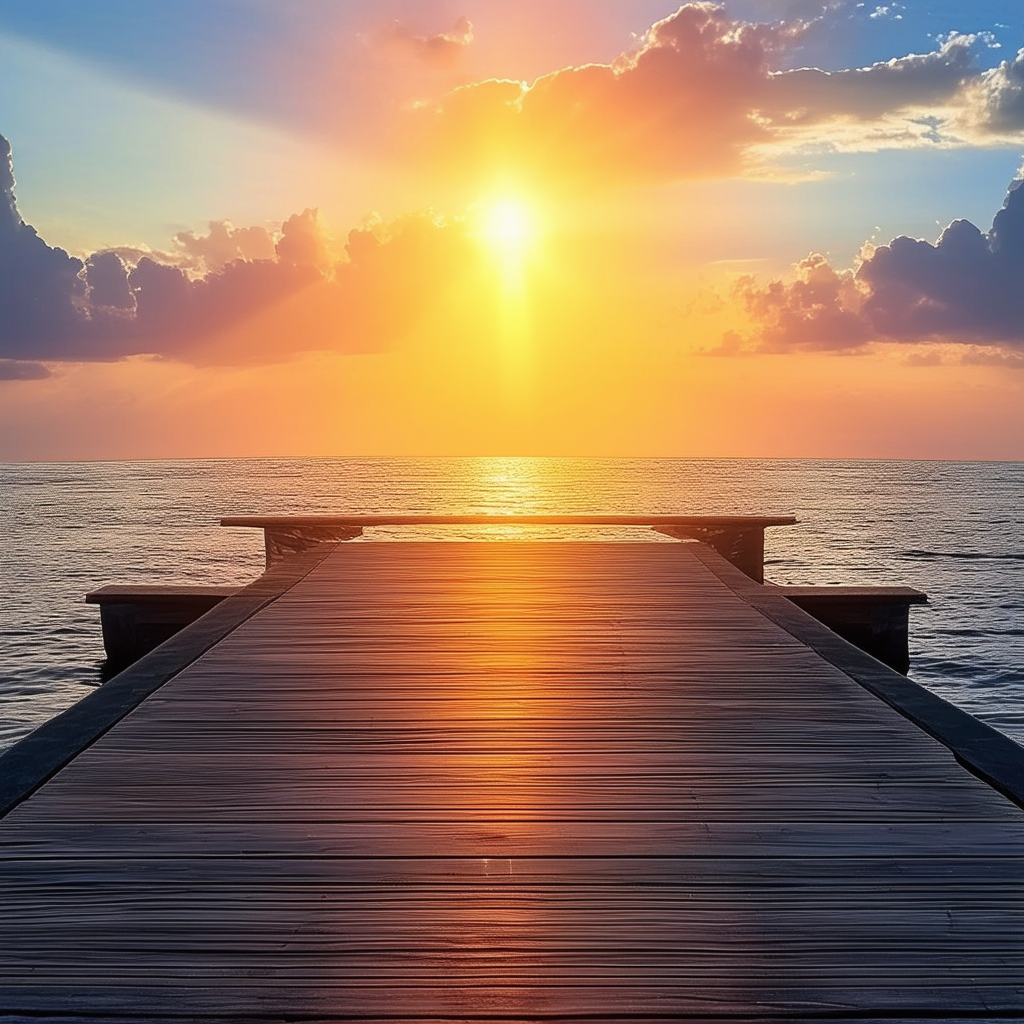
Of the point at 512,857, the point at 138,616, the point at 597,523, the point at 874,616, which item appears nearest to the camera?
the point at 512,857

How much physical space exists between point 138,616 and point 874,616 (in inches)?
295

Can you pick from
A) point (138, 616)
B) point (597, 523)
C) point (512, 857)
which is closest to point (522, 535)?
point (597, 523)

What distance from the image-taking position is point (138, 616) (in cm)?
956

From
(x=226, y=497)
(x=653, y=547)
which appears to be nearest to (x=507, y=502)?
(x=226, y=497)

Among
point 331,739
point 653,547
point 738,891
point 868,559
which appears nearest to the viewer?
point 738,891

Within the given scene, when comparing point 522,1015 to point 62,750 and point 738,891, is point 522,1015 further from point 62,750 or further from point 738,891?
point 62,750

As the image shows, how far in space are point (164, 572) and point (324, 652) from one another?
27286 millimetres

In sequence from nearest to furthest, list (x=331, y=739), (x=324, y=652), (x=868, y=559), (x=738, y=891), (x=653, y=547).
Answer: (x=738, y=891)
(x=331, y=739)
(x=324, y=652)
(x=653, y=547)
(x=868, y=559)

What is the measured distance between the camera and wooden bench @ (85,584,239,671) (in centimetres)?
938

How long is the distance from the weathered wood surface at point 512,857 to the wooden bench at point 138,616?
15.5 feet

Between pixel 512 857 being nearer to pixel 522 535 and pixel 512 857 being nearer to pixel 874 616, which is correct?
pixel 874 616

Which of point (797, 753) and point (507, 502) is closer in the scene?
point (797, 753)

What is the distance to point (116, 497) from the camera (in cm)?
9069

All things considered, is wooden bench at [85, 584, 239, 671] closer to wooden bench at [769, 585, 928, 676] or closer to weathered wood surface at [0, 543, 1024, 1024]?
weathered wood surface at [0, 543, 1024, 1024]
